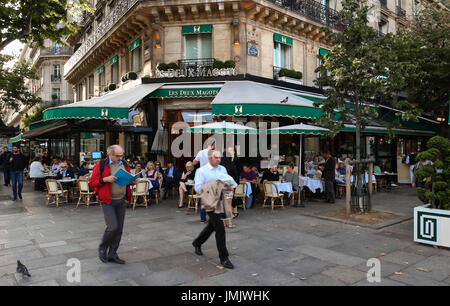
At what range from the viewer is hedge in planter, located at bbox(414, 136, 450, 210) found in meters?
5.63

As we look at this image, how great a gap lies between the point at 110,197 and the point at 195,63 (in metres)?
9.64

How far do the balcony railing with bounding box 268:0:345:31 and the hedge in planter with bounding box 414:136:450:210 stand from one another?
32.2 ft

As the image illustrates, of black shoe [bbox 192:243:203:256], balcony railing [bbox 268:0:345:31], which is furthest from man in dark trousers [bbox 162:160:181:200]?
balcony railing [bbox 268:0:345:31]

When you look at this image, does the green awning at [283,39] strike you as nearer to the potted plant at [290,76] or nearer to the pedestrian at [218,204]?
the potted plant at [290,76]

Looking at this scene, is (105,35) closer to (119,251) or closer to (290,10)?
(290,10)

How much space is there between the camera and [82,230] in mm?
6672

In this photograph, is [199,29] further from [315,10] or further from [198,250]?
[198,250]

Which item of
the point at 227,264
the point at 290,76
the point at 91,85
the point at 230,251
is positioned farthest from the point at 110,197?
the point at 91,85

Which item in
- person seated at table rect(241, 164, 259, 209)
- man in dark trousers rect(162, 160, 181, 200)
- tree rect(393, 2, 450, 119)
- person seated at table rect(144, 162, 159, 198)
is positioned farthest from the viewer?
tree rect(393, 2, 450, 119)

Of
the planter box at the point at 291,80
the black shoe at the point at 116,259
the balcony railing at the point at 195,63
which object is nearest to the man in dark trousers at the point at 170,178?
the balcony railing at the point at 195,63

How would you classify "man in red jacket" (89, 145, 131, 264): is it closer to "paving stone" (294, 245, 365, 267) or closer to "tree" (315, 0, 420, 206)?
"paving stone" (294, 245, 365, 267)

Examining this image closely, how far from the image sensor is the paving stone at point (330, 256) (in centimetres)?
467

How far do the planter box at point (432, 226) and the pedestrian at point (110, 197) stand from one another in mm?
5053
